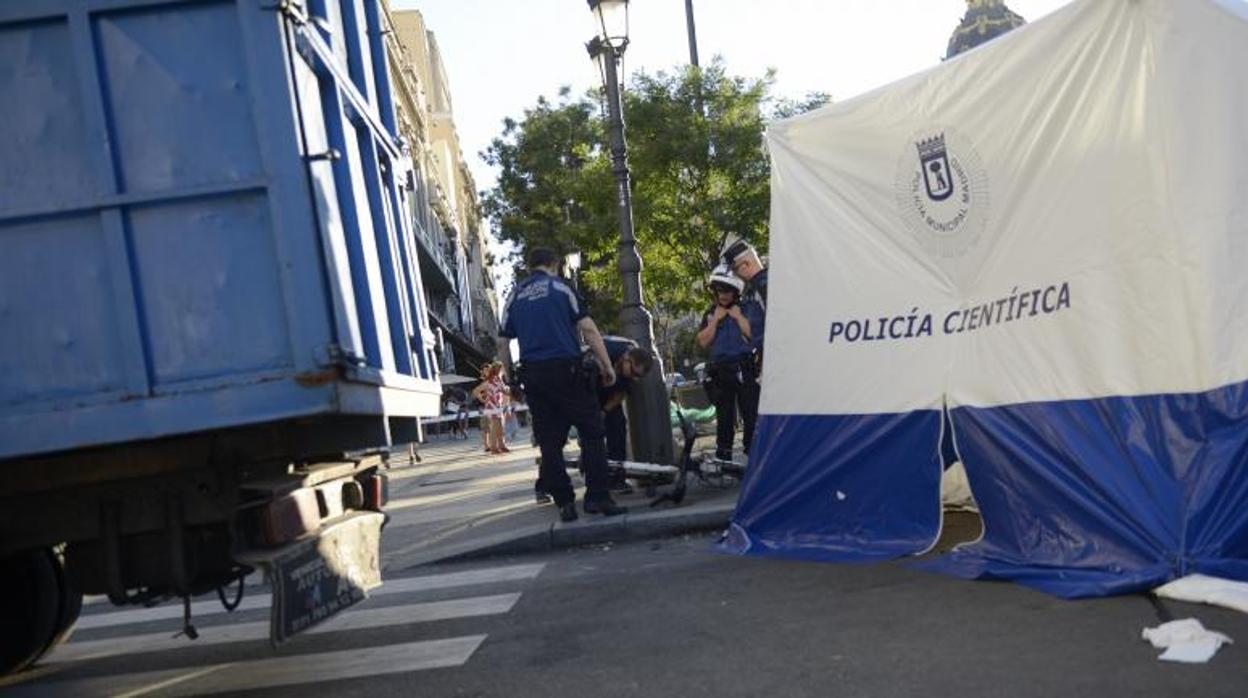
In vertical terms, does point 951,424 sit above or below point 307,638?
above

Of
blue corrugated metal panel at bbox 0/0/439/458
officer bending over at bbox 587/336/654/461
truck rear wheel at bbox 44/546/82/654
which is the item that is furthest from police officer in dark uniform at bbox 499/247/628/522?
blue corrugated metal panel at bbox 0/0/439/458

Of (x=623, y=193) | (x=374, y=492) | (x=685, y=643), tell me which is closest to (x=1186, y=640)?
(x=685, y=643)

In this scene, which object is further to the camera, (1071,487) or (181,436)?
(1071,487)

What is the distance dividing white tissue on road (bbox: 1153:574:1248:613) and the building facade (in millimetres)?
31490

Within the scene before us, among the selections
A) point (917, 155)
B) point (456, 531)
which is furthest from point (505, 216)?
point (917, 155)

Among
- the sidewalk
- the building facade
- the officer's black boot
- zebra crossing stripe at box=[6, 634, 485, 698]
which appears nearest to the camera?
zebra crossing stripe at box=[6, 634, 485, 698]

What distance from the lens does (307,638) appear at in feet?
18.7

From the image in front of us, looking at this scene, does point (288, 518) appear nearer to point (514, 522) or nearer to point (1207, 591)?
point (1207, 591)

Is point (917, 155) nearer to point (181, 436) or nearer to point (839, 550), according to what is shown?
point (839, 550)

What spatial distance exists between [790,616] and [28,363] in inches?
120

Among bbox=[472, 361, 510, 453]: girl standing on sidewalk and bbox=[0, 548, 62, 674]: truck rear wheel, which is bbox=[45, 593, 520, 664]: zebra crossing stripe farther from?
bbox=[472, 361, 510, 453]: girl standing on sidewalk

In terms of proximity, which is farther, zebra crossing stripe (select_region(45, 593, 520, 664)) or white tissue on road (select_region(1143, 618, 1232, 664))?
zebra crossing stripe (select_region(45, 593, 520, 664))

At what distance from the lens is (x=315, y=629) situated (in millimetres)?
5660

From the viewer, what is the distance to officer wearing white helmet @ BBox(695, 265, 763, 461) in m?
8.59
